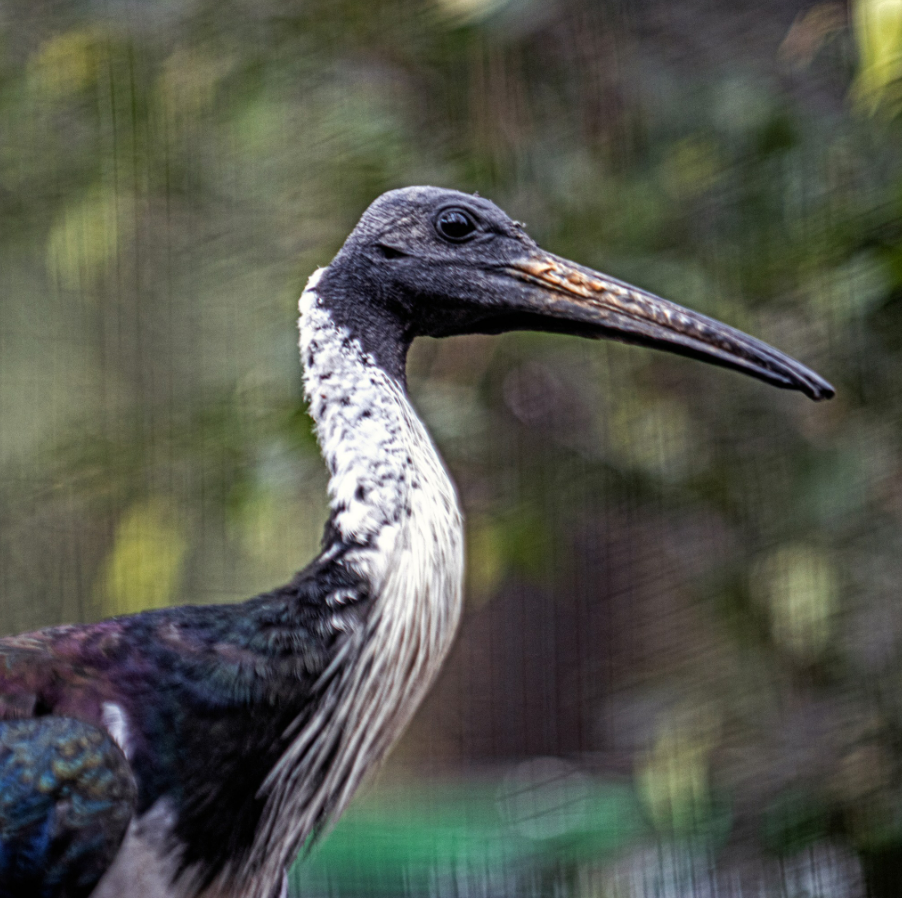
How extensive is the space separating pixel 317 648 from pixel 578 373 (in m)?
1.14

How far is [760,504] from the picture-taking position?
6.76 feet

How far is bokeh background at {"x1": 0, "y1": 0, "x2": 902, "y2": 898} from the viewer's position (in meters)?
1.95

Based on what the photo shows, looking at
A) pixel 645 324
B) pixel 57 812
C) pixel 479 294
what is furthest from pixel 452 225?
pixel 57 812

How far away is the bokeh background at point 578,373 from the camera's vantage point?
195 cm

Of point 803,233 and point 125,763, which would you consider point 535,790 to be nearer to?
point 803,233

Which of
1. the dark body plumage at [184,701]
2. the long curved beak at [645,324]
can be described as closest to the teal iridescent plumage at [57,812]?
the dark body plumage at [184,701]

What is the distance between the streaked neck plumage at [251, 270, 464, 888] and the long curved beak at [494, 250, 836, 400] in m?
0.20

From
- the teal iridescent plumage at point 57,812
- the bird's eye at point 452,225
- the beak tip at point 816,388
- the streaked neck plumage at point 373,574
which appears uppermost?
the bird's eye at point 452,225

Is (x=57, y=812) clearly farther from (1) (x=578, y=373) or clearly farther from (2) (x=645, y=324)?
(1) (x=578, y=373)

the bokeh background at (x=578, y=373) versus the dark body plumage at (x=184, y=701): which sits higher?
the bokeh background at (x=578, y=373)

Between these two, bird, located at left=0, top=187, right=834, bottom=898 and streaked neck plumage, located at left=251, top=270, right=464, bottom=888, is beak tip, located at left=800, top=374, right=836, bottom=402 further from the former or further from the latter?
streaked neck plumage, located at left=251, top=270, right=464, bottom=888

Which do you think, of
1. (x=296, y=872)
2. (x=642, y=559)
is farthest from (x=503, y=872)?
(x=642, y=559)

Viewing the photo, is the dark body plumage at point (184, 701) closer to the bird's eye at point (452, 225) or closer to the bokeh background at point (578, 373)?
the bird's eye at point (452, 225)

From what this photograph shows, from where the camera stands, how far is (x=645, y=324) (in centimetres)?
125
